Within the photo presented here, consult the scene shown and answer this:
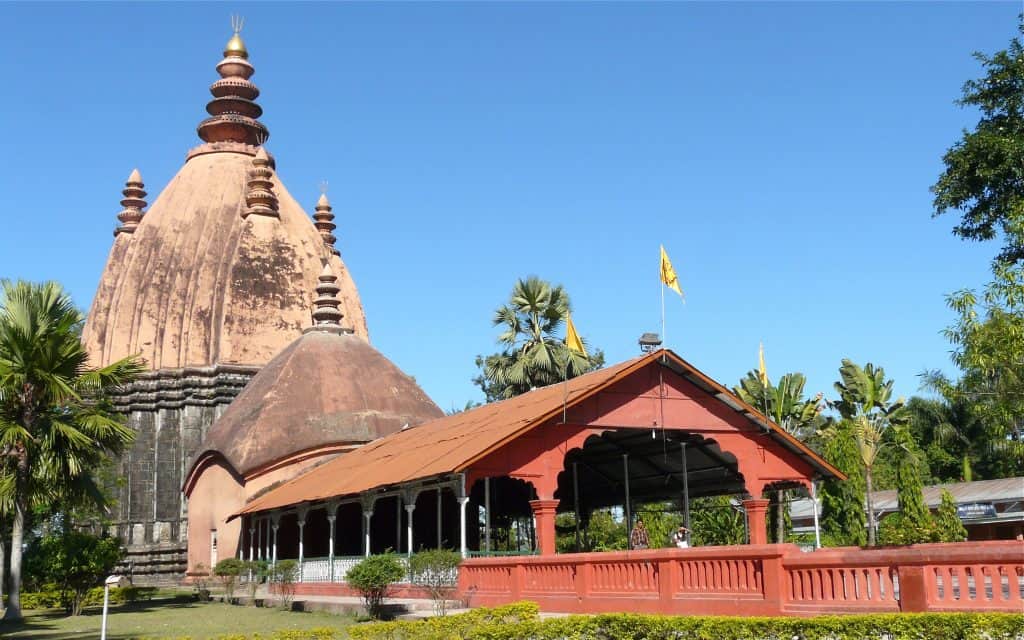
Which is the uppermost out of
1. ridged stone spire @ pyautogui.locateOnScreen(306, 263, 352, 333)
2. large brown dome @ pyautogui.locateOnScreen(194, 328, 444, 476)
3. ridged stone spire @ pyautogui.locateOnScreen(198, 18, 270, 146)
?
ridged stone spire @ pyautogui.locateOnScreen(198, 18, 270, 146)

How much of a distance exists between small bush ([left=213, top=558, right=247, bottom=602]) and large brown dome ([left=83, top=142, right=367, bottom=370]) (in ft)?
49.0

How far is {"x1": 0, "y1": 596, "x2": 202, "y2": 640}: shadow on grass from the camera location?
1920cm

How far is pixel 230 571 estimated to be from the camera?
2955cm

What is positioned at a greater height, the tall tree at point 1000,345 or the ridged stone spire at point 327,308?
the ridged stone spire at point 327,308

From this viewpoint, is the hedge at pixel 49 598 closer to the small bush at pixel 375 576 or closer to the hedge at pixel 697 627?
the small bush at pixel 375 576

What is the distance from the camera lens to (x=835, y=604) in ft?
40.7

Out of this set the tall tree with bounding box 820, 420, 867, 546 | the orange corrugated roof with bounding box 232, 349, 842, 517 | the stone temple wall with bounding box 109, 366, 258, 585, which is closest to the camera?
the orange corrugated roof with bounding box 232, 349, 842, 517

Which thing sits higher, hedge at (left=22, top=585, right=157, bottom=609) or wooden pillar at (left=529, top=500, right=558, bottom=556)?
wooden pillar at (left=529, top=500, right=558, bottom=556)

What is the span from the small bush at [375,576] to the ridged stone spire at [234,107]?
34992 mm

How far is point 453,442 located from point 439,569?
12.7ft

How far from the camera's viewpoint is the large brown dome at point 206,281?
44969mm

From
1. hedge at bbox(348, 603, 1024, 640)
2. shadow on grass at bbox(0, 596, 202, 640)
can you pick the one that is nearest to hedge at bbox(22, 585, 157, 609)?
shadow on grass at bbox(0, 596, 202, 640)

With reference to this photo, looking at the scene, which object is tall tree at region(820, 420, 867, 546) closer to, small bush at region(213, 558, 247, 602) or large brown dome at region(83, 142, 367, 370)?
small bush at region(213, 558, 247, 602)

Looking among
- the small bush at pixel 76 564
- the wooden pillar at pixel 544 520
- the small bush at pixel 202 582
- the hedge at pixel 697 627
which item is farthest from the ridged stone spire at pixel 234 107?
the hedge at pixel 697 627
